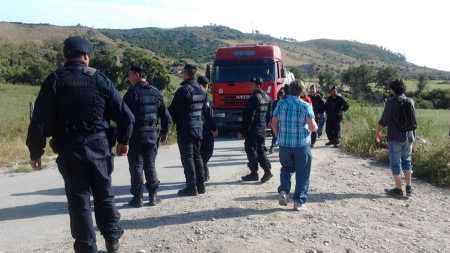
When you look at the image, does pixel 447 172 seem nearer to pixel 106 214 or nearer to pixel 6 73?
pixel 106 214

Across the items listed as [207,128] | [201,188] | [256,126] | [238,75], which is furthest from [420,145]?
[238,75]

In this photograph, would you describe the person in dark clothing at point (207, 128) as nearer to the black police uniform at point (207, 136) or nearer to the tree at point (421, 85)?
the black police uniform at point (207, 136)

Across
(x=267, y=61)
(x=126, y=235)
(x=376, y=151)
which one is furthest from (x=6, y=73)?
(x=126, y=235)

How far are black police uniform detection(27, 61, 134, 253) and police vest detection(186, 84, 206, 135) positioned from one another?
116 inches

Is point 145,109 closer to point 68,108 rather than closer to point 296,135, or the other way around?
point 296,135

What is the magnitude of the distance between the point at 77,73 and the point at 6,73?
65.4m

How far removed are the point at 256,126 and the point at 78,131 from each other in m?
4.70

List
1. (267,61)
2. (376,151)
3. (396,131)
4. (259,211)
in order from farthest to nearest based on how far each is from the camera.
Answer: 1. (267,61)
2. (376,151)
3. (396,131)
4. (259,211)

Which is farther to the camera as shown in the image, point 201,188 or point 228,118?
point 228,118

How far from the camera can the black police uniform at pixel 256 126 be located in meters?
8.88

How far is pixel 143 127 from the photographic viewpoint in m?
7.14

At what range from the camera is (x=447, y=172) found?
9.99 meters

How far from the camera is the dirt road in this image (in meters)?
5.60

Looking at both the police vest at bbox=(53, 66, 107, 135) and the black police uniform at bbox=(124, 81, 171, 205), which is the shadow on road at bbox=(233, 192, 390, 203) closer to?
the black police uniform at bbox=(124, 81, 171, 205)
